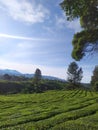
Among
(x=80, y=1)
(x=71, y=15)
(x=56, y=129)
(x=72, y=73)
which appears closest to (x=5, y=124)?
(x=56, y=129)

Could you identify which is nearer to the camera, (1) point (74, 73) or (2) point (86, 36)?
(2) point (86, 36)

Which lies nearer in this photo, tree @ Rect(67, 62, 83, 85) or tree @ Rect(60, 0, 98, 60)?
tree @ Rect(60, 0, 98, 60)

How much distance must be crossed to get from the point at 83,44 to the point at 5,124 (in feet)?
40.1

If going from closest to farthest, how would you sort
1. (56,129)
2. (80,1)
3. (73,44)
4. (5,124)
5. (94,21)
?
(80,1)
(56,129)
(5,124)
(94,21)
(73,44)

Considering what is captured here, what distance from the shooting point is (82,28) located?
32.6 metres

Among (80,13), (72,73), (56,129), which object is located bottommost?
(56,129)

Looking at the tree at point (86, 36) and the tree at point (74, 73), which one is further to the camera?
the tree at point (74, 73)

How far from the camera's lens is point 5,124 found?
86.6ft

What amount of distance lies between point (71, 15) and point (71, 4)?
941 millimetres

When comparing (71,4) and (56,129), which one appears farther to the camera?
(56,129)

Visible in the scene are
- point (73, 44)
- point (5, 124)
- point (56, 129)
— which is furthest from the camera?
point (73, 44)

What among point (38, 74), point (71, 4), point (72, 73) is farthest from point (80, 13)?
point (38, 74)

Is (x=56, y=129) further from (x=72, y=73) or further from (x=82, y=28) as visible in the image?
(x=72, y=73)

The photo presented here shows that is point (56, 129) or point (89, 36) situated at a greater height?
point (89, 36)
